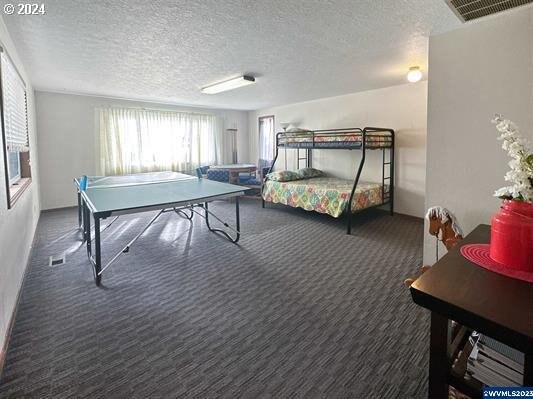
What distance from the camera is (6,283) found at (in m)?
1.84

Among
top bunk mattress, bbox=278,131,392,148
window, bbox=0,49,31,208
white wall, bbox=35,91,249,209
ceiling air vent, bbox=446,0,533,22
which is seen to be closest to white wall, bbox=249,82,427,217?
top bunk mattress, bbox=278,131,392,148

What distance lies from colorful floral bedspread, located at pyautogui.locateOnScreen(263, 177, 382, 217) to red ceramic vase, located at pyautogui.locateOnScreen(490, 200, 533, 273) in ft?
9.48

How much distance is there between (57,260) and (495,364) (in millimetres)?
3630

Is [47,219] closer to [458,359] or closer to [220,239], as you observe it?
[220,239]

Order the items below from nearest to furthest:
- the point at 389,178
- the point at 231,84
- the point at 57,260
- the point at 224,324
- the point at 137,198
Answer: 1. the point at 224,324
2. the point at 137,198
3. the point at 57,260
4. the point at 231,84
5. the point at 389,178

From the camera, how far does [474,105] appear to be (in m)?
2.06

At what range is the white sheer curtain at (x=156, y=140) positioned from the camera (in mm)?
5645

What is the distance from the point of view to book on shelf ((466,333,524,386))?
0.98 metres

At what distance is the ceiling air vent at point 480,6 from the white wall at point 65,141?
5692mm

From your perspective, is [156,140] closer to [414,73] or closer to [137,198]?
[137,198]

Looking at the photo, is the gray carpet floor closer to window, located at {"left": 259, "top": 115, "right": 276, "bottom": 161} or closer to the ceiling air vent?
the ceiling air vent

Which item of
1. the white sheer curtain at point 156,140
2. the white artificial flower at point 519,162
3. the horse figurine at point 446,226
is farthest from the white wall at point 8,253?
the white sheer curtain at point 156,140

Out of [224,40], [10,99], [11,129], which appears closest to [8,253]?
[11,129]

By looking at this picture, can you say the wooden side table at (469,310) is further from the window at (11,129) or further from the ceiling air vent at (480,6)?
the window at (11,129)
